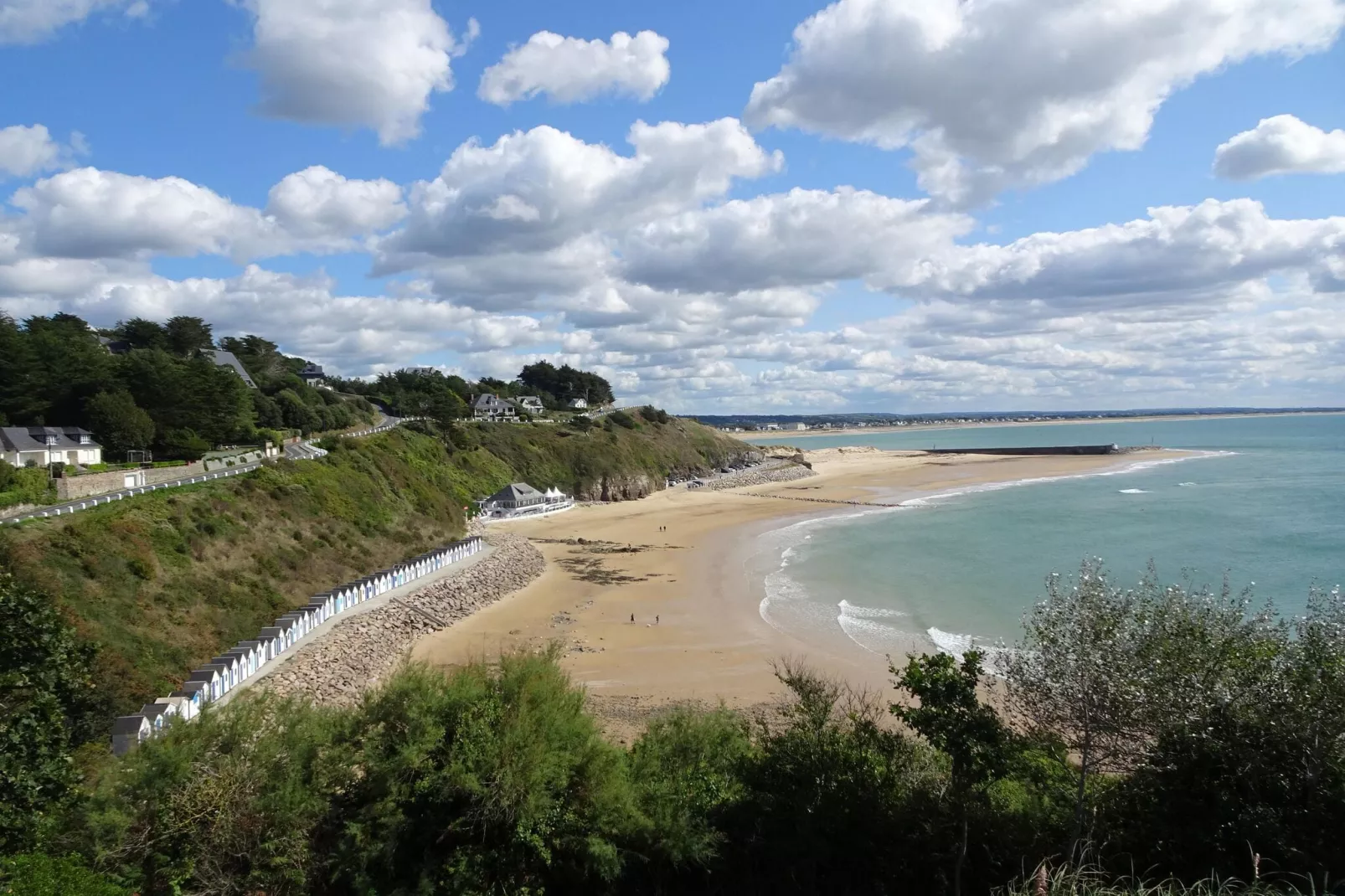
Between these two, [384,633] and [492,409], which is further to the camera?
[492,409]

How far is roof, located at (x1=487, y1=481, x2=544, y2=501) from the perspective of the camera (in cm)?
5706

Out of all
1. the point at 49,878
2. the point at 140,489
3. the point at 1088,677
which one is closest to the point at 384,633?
the point at 140,489

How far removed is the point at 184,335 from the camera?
63.5 m

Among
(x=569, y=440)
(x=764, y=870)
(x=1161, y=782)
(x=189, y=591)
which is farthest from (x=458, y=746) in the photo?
(x=569, y=440)

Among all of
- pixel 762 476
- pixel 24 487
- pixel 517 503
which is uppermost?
pixel 24 487

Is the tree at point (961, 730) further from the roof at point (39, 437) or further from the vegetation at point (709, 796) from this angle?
the roof at point (39, 437)

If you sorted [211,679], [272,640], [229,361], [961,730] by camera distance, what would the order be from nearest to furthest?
[961,730]
[211,679]
[272,640]
[229,361]

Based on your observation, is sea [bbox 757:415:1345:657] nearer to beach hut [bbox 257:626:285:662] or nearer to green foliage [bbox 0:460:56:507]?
beach hut [bbox 257:626:285:662]

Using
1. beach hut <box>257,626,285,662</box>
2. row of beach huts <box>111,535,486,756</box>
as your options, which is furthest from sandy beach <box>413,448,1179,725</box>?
beach hut <box>257,626,285,662</box>

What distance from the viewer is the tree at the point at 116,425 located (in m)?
37.4

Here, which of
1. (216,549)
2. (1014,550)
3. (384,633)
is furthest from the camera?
(1014,550)

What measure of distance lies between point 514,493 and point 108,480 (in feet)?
97.1

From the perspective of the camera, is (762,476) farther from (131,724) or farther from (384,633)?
(131,724)

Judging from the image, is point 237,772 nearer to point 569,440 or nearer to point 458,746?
point 458,746
